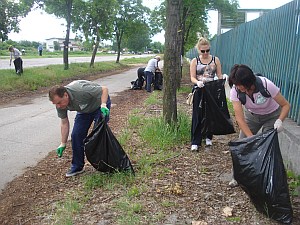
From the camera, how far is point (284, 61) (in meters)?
5.57

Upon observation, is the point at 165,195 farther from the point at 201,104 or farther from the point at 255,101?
the point at 201,104

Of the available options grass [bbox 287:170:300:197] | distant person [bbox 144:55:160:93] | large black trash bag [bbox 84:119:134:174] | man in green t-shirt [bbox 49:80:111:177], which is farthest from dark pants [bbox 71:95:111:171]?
distant person [bbox 144:55:160:93]

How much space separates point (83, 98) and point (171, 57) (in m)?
1.97

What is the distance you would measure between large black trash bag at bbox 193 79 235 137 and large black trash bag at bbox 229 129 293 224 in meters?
1.95

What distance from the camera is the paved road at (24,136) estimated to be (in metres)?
5.15

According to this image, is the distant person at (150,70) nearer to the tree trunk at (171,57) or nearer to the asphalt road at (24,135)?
the asphalt road at (24,135)

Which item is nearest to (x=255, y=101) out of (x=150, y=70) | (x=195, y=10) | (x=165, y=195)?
(x=165, y=195)

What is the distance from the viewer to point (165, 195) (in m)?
3.65

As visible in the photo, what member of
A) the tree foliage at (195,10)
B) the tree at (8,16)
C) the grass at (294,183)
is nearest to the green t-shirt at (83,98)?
the grass at (294,183)

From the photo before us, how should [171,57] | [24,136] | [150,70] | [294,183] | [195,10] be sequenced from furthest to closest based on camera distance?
[195,10], [150,70], [24,136], [171,57], [294,183]

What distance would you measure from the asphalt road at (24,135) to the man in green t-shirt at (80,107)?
96 cm

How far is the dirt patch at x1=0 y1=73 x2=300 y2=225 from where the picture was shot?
3225mm

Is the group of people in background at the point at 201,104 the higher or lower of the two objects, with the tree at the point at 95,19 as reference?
lower

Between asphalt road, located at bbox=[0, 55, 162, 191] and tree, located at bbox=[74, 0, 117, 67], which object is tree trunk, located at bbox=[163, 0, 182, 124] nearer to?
asphalt road, located at bbox=[0, 55, 162, 191]
